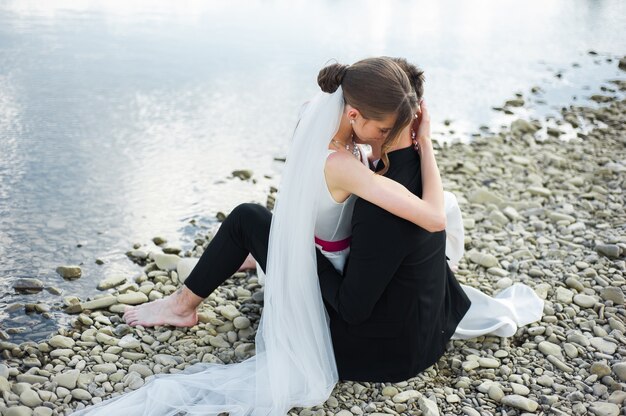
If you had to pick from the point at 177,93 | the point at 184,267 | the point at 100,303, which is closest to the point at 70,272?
the point at 100,303

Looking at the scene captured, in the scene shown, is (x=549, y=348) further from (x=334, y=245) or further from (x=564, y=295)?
(x=334, y=245)

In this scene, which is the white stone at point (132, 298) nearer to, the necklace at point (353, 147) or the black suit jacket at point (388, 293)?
the black suit jacket at point (388, 293)

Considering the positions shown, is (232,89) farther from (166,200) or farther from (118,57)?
(166,200)

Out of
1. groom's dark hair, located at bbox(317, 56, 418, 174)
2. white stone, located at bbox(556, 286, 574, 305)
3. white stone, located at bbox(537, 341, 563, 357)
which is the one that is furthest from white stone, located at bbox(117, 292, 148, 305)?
white stone, located at bbox(556, 286, 574, 305)

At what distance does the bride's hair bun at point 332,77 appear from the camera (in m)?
3.53

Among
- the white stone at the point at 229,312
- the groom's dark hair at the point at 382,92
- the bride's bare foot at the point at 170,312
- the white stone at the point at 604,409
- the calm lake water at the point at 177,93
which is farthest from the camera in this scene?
the calm lake water at the point at 177,93

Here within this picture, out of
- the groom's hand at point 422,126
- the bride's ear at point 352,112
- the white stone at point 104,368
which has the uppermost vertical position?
the bride's ear at point 352,112

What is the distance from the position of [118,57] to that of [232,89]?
6.75 feet

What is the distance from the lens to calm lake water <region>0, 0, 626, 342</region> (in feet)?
20.1

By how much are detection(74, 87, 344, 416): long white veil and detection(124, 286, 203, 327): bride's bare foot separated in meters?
0.49

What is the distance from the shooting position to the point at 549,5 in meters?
Answer: 19.9

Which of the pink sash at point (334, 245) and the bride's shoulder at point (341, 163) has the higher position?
the bride's shoulder at point (341, 163)

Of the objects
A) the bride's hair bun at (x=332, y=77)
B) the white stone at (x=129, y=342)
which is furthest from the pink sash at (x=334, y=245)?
the white stone at (x=129, y=342)

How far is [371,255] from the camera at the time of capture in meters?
3.53
